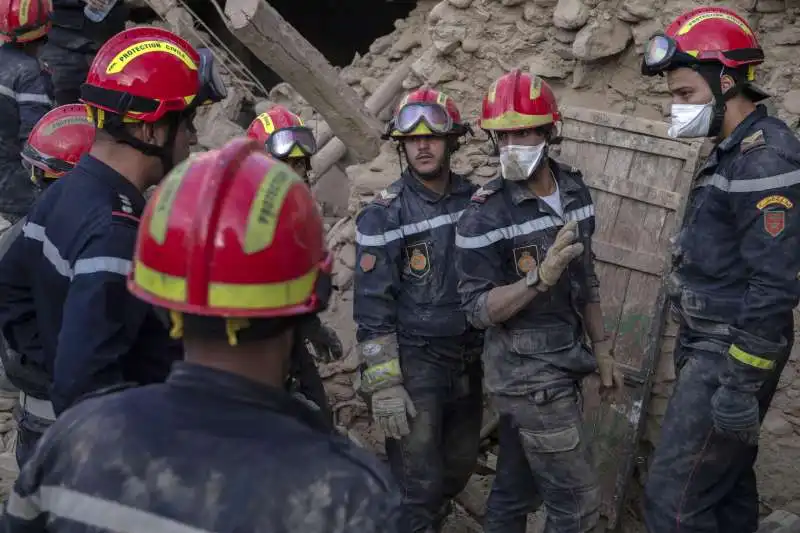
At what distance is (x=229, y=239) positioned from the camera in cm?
176

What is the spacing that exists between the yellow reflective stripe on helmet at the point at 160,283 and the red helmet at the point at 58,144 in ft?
8.59

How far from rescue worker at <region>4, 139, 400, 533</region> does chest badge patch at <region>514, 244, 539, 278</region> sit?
242cm

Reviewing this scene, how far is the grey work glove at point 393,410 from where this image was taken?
4555mm

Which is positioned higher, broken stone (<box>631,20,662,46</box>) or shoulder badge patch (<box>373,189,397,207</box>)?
broken stone (<box>631,20,662,46</box>)

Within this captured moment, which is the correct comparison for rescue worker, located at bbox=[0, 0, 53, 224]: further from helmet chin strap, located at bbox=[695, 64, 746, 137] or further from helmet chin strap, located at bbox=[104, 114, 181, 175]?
helmet chin strap, located at bbox=[695, 64, 746, 137]

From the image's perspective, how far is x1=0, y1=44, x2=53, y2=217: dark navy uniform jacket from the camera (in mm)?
6719

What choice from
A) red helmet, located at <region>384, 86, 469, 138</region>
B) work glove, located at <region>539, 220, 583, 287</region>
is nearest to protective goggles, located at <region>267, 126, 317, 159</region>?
red helmet, located at <region>384, 86, 469, 138</region>

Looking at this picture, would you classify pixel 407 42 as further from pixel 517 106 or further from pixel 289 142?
pixel 517 106

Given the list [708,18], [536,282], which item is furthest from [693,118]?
[536,282]

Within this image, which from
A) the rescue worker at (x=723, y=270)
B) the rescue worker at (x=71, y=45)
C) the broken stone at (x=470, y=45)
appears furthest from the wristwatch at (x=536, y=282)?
the rescue worker at (x=71, y=45)

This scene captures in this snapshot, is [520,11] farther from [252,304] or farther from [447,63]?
[252,304]

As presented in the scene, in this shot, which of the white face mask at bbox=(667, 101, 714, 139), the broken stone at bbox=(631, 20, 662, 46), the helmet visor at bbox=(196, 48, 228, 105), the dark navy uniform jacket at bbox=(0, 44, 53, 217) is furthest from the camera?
the dark navy uniform jacket at bbox=(0, 44, 53, 217)

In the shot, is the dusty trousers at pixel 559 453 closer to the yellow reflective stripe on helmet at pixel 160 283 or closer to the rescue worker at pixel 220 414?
the rescue worker at pixel 220 414

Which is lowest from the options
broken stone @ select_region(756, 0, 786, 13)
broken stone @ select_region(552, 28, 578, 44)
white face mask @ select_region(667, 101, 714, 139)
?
white face mask @ select_region(667, 101, 714, 139)
